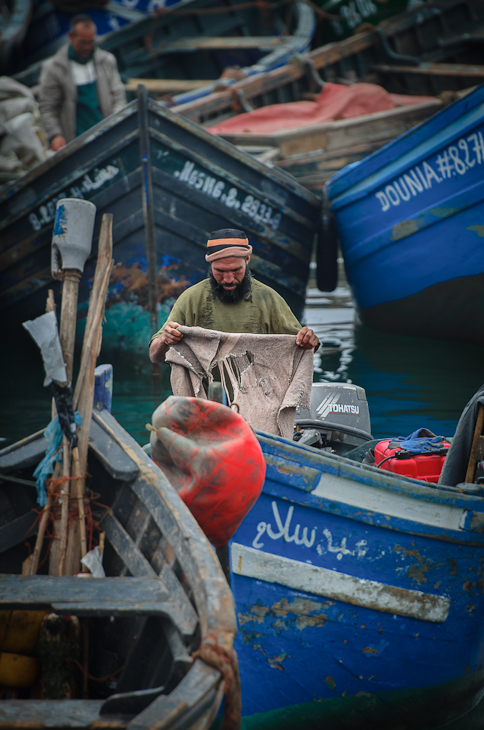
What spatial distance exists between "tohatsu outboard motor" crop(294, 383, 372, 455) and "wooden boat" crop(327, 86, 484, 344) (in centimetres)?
344

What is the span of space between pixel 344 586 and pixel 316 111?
9.71 m

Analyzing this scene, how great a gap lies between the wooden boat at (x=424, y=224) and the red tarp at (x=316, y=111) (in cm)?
264

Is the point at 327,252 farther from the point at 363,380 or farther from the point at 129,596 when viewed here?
the point at 129,596

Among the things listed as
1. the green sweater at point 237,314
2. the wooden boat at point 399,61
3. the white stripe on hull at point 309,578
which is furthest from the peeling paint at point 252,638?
the wooden boat at point 399,61

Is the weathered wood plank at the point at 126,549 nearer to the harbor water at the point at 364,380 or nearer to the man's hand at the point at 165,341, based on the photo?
the man's hand at the point at 165,341

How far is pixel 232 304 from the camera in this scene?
11.7 ft

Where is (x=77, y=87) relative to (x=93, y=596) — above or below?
above

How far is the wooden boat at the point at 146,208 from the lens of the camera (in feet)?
22.6

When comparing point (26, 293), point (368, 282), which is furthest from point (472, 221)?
point (26, 293)

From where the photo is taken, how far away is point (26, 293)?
7.64 metres

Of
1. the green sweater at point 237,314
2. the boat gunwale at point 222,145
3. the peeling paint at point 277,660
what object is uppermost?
the boat gunwale at point 222,145

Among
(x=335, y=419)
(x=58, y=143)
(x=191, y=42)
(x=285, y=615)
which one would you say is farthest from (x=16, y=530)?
(x=191, y=42)

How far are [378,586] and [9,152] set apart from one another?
291 inches

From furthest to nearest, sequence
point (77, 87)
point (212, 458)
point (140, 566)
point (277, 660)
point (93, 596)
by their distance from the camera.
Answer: point (77, 87) < point (277, 660) < point (140, 566) < point (212, 458) < point (93, 596)
